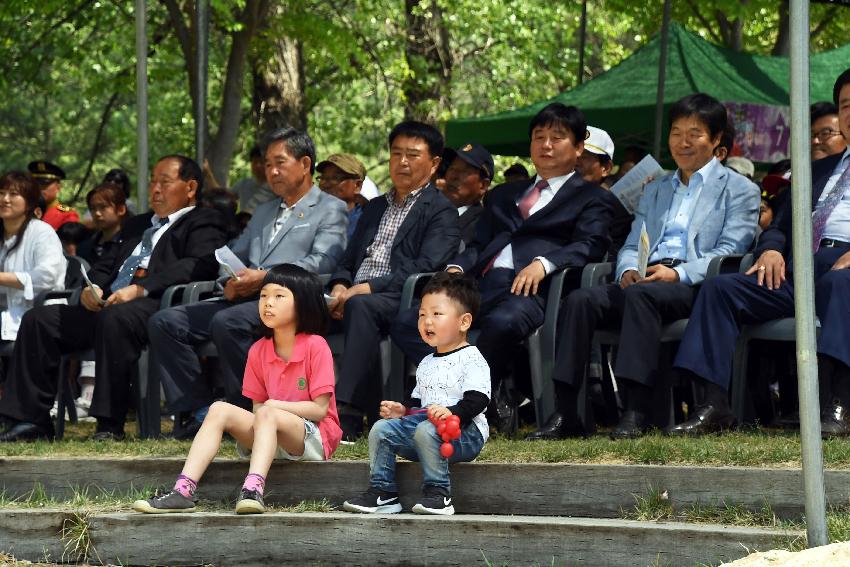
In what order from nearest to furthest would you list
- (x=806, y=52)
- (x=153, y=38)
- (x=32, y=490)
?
1. (x=806, y=52)
2. (x=32, y=490)
3. (x=153, y=38)

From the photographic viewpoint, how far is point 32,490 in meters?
6.91

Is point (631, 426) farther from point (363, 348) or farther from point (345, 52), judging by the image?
point (345, 52)

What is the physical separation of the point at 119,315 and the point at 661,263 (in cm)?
299

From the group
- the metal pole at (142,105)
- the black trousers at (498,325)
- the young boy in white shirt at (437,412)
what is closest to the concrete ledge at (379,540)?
the young boy in white shirt at (437,412)

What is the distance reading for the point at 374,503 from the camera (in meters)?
5.87

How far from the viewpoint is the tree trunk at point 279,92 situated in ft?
62.5

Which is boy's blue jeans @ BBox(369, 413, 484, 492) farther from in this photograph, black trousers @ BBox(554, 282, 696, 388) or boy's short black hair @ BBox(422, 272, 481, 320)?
black trousers @ BBox(554, 282, 696, 388)

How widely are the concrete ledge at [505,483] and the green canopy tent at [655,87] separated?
23.6ft

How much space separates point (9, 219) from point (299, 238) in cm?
216

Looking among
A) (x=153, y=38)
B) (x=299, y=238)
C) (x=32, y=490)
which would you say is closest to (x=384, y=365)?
(x=299, y=238)

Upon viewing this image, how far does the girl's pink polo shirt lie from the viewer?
6508mm

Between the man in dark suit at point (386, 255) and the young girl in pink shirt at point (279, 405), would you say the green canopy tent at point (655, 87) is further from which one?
the young girl in pink shirt at point (279, 405)

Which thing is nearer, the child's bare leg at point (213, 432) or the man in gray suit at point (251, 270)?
the child's bare leg at point (213, 432)

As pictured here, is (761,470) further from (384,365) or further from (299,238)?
(299,238)
